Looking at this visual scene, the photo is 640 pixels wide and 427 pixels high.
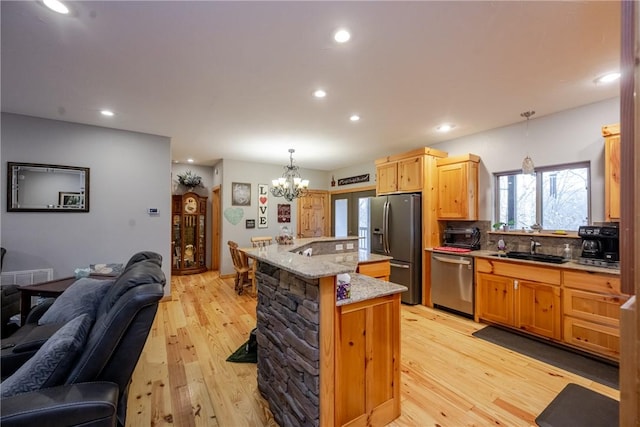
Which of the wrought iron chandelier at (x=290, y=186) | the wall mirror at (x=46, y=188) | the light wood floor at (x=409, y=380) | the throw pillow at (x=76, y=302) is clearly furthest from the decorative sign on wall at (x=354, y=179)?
the throw pillow at (x=76, y=302)

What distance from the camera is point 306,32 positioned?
6.15 ft

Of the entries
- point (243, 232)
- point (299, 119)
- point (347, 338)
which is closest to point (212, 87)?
point (299, 119)

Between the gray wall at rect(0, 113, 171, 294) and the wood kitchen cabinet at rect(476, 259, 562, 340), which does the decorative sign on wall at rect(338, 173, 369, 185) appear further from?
the gray wall at rect(0, 113, 171, 294)

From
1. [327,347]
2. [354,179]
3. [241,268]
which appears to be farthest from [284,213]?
[327,347]

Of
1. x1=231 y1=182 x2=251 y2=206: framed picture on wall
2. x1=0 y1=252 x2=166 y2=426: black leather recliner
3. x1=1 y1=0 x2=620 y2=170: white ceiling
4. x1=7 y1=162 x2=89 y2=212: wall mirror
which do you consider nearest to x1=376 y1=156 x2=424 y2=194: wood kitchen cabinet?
x1=1 y1=0 x2=620 y2=170: white ceiling

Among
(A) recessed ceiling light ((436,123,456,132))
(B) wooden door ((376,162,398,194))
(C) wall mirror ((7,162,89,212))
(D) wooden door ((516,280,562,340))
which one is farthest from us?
(B) wooden door ((376,162,398,194))

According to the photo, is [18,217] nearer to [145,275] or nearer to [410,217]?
[145,275]

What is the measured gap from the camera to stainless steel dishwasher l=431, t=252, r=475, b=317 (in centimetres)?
356

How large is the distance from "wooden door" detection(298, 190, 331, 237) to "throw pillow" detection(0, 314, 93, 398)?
555 cm

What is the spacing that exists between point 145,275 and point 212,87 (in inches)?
75.6

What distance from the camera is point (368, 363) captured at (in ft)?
5.53

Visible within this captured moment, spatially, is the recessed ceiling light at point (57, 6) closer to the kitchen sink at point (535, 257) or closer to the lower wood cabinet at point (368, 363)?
the lower wood cabinet at point (368, 363)

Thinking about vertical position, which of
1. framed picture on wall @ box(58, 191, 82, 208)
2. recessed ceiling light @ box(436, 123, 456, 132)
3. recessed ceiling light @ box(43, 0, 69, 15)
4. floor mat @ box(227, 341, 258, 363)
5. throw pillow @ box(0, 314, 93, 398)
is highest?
recessed ceiling light @ box(43, 0, 69, 15)

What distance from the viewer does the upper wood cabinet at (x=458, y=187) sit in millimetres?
3832
